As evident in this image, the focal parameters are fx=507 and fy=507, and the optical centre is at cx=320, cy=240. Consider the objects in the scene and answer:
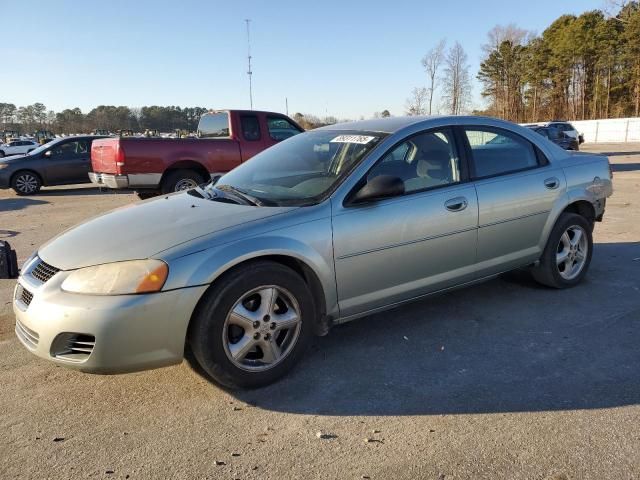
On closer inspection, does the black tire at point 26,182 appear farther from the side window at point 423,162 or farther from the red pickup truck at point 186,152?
the side window at point 423,162

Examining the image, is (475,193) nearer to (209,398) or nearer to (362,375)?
(362,375)

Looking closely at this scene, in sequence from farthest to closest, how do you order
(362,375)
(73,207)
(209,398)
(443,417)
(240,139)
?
(73,207), (240,139), (362,375), (209,398), (443,417)

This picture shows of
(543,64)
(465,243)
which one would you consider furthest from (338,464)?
(543,64)

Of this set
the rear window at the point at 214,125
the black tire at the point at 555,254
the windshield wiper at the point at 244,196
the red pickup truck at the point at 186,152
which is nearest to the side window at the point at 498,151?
the black tire at the point at 555,254

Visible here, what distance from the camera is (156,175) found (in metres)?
9.39

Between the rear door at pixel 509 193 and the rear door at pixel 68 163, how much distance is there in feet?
41.2

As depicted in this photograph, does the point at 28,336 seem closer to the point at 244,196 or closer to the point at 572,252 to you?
the point at 244,196

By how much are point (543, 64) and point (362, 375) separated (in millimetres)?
72521

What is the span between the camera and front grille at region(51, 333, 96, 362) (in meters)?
2.65

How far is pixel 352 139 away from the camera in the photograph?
382 cm

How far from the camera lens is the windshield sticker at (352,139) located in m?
3.71

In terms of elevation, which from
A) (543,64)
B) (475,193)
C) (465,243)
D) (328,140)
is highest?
(543,64)

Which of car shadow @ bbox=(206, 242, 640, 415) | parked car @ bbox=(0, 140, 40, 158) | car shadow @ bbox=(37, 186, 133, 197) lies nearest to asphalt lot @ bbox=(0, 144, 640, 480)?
car shadow @ bbox=(206, 242, 640, 415)

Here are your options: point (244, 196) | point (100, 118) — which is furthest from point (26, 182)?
A: point (100, 118)
